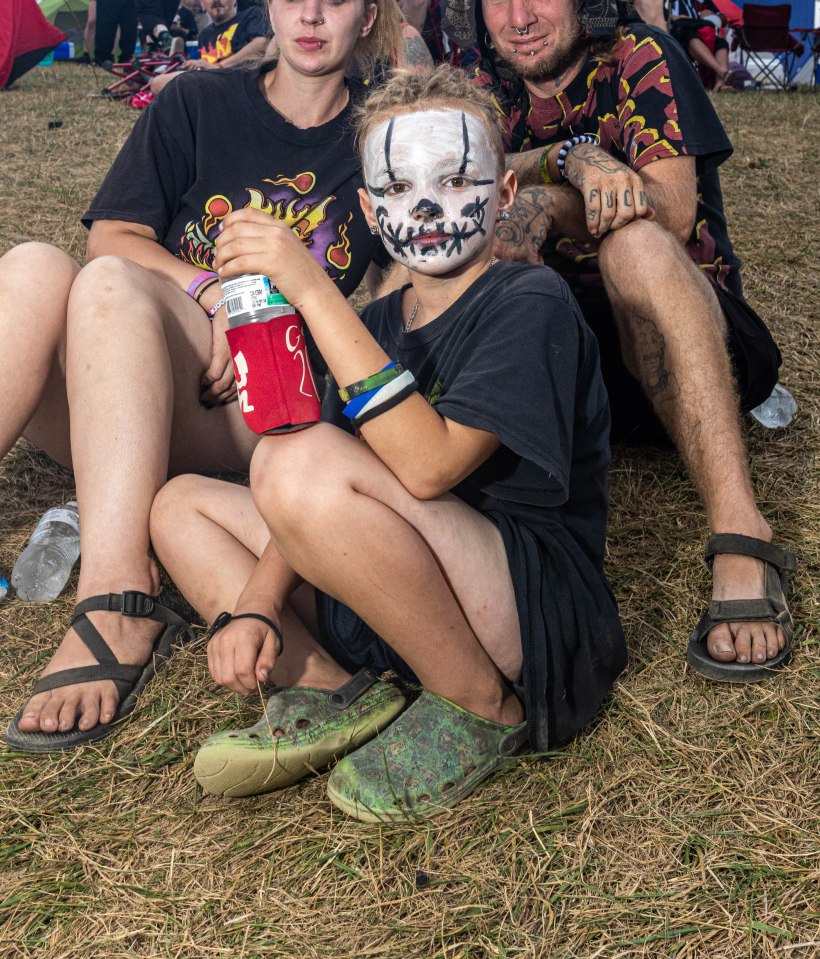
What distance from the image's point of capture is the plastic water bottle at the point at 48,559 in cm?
252

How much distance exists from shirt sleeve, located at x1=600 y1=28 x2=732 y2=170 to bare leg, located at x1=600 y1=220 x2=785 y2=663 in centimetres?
30

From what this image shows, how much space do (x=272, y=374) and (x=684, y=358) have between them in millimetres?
1202

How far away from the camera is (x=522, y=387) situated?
5.34ft

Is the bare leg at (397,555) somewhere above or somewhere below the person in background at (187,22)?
above

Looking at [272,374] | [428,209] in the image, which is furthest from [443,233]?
[272,374]

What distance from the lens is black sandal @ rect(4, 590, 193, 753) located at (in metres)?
1.96

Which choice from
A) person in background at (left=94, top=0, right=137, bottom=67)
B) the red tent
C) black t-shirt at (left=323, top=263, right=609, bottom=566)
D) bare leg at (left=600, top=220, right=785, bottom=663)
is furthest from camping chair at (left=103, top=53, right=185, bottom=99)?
black t-shirt at (left=323, top=263, right=609, bottom=566)

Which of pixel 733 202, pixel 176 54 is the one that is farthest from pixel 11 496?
pixel 176 54

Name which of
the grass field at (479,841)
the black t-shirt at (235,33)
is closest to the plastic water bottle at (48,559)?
the grass field at (479,841)

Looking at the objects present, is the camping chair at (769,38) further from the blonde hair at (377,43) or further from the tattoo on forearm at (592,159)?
the tattoo on forearm at (592,159)

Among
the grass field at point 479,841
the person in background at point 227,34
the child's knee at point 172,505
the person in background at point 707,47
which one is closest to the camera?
the grass field at point 479,841

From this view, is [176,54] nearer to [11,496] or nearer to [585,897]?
[11,496]

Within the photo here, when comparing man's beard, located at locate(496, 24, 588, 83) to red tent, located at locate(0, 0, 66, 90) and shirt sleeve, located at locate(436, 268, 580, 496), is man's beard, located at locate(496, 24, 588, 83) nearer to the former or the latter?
shirt sleeve, located at locate(436, 268, 580, 496)

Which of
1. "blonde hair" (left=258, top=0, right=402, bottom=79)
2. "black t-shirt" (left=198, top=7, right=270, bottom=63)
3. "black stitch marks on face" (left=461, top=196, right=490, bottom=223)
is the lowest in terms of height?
"black t-shirt" (left=198, top=7, right=270, bottom=63)
